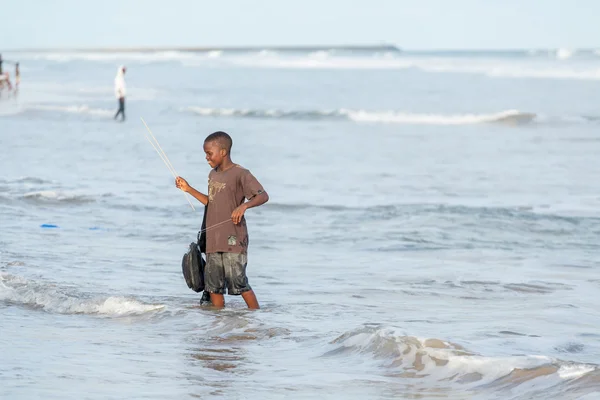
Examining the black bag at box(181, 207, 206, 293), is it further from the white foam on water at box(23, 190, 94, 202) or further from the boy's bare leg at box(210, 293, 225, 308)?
the white foam on water at box(23, 190, 94, 202)

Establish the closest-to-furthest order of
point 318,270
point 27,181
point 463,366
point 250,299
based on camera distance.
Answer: point 463,366 < point 250,299 < point 318,270 < point 27,181

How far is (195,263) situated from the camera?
24.0 feet

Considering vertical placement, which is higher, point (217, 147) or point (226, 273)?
point (217, 147)

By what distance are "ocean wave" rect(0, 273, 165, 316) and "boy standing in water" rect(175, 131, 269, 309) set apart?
2.02 feet

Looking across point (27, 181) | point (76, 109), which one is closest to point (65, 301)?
point (27, 181)

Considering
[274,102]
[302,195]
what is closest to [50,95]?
[274,102]

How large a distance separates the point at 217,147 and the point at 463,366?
2224mm

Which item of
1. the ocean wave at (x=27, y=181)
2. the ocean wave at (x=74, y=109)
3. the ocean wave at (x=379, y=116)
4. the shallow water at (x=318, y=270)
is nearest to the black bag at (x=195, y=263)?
the shallow water at (x=318, y=270)

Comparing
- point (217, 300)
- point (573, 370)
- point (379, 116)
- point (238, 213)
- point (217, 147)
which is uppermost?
point (217, 147)

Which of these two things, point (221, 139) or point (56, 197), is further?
point (56, 197)

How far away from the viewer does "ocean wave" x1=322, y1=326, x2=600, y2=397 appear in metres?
5.49

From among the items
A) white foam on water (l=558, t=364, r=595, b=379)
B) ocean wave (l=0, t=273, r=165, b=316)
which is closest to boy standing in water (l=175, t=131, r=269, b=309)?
ocean wave (l=0, t=273, r=165, b=316)

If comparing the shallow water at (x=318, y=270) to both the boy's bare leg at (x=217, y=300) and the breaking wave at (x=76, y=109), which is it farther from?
the breaking wave at (x=76, y=109)

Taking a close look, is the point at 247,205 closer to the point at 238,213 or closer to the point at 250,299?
the point at 238,213
